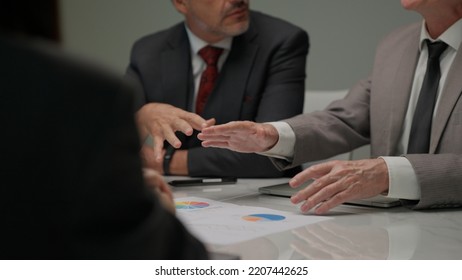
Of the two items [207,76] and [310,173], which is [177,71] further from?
[310,173]

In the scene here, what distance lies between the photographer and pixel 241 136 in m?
1.44

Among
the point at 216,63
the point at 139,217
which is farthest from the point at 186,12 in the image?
the point at 139,217

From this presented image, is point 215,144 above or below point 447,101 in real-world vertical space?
below

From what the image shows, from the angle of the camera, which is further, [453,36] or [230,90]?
[230,90]

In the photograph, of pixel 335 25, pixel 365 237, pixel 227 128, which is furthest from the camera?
pixel 335 25

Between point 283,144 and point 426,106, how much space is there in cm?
A: 36

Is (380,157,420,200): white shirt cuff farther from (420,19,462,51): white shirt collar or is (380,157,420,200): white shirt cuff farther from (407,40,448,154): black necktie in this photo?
(420,19,462,51): white shirt collar

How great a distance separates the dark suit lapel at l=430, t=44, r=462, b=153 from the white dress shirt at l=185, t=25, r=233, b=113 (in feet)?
2.75

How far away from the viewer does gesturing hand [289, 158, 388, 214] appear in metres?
1.22

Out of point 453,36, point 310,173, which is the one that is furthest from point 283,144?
point 453,36

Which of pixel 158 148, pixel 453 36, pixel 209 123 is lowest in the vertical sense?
pixel 158 148

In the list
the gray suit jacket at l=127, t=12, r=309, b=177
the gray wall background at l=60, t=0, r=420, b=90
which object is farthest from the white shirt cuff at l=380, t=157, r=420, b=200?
the gray wall background at l=60, t=0, r=420, b=90

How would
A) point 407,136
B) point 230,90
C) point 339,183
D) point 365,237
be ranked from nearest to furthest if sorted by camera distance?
1. point 365,237
2. point 339,183
3. point 407,136
4. point 230,90

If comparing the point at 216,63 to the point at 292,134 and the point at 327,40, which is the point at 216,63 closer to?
the point at 292,134
